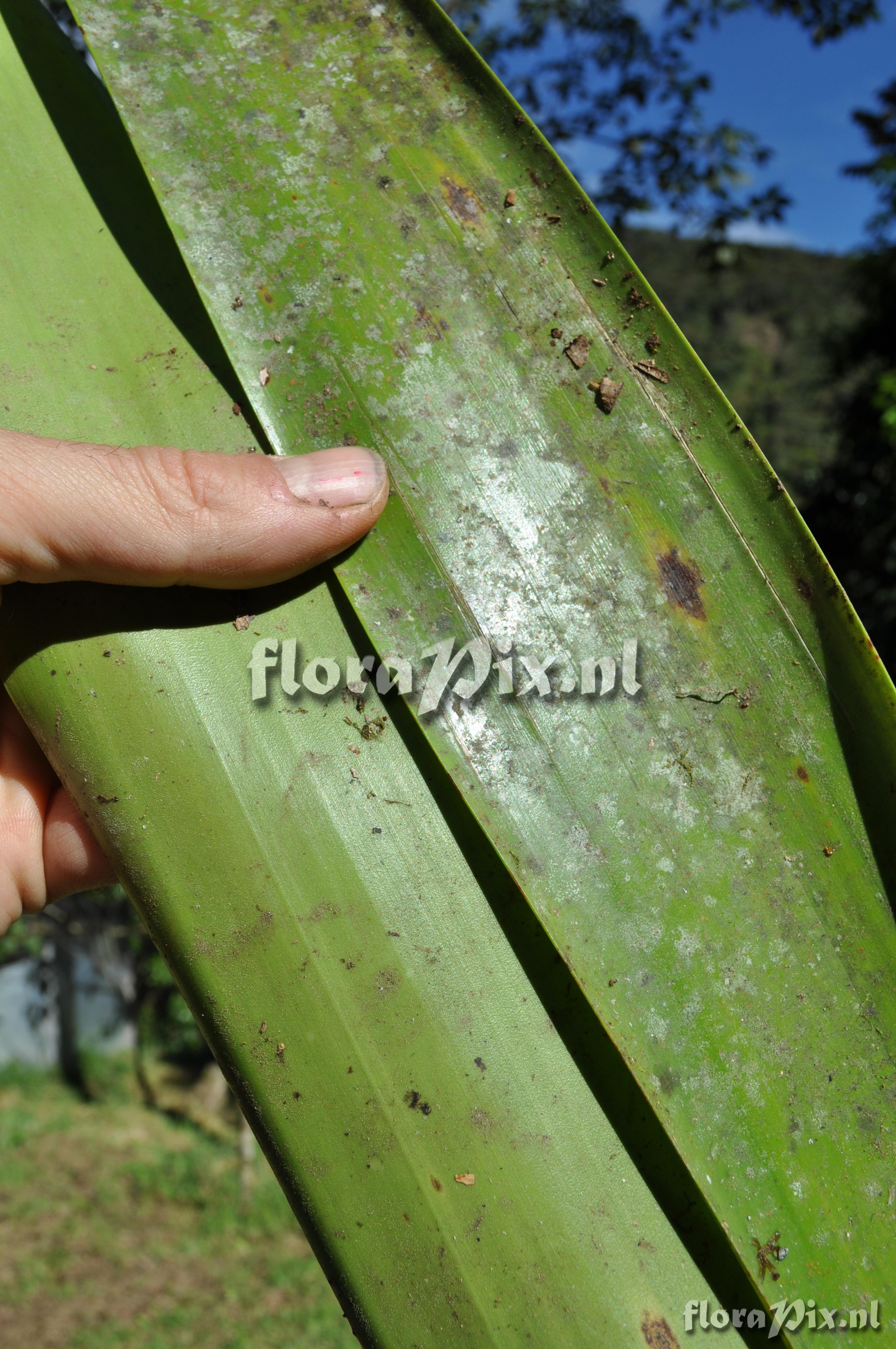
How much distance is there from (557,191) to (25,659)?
2.16 feet

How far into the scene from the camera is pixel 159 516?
0.75 metres

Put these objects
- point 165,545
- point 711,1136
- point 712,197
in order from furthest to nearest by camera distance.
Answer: point 712,197
point 165,545
point 711,1136

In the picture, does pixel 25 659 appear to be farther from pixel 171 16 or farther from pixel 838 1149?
pixel 838 1149

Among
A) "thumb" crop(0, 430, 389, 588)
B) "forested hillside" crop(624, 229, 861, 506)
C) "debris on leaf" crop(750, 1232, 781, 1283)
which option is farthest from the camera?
"forested hillside" crop(624, 229, 861, 506)

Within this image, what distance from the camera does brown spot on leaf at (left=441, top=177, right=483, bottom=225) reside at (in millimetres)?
751

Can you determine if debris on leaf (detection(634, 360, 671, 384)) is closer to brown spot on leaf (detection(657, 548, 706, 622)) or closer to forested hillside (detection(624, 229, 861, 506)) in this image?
brown spot on leaf (detection(657, 548, 706, 622))

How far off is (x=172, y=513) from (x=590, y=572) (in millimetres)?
393

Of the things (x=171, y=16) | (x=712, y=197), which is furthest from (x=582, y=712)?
(x=712, y=197)

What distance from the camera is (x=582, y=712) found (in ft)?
2.20

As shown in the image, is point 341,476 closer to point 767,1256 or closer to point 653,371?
point 653,371

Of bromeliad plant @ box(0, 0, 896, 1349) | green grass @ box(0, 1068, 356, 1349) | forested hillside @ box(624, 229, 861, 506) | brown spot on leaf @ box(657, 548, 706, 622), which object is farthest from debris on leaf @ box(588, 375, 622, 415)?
forested hillside @ box(624, 229, 861, 506)

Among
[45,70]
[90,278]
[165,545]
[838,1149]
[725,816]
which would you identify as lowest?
[838,1149]

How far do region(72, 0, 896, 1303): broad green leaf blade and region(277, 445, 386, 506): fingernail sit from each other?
0.02 m

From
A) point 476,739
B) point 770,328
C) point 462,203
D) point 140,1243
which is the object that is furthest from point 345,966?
point 770,328
